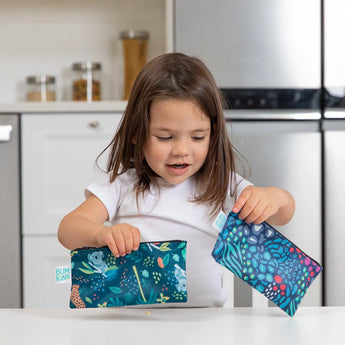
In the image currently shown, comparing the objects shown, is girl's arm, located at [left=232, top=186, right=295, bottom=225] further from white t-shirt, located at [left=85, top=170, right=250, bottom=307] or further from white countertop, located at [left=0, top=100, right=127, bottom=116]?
white countertop, located at [left=0, top=100, right=127, bottom=116]

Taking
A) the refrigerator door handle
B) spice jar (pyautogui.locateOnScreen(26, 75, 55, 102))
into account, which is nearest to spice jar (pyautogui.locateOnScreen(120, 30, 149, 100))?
spice jar (pyautogui.locateOnScreen(26, 75, 55, 102))

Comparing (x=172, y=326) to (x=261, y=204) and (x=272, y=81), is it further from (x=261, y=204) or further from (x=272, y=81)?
(x=272, y=81)

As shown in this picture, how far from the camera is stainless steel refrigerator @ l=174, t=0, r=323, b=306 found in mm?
1731

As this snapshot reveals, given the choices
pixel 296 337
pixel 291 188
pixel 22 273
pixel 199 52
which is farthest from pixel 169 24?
pixel 296 337

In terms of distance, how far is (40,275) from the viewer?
1778 millimetres

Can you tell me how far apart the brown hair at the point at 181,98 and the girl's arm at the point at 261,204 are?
0.12m

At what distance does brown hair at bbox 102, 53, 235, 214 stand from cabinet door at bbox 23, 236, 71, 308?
2.97ft

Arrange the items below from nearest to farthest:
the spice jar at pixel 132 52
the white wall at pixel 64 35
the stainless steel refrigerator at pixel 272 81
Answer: the stainless steel refrigerator at pixel 272 81 < the spice jar at pixel 132 52 < the white wall at pixel 64 35

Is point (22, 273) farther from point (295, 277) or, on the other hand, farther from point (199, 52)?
point (295, 277)

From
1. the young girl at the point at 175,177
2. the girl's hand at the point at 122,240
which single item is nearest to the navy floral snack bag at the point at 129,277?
the girl's hand at the point at 122,240

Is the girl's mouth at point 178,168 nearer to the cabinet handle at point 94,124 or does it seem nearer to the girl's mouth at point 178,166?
the girl's mouth at point 178,166

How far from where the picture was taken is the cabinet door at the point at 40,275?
177cm

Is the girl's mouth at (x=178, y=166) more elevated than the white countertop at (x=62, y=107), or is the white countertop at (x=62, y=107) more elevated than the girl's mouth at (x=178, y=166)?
the white countertop at (x=62, y=107)

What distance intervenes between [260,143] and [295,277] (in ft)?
3.69
